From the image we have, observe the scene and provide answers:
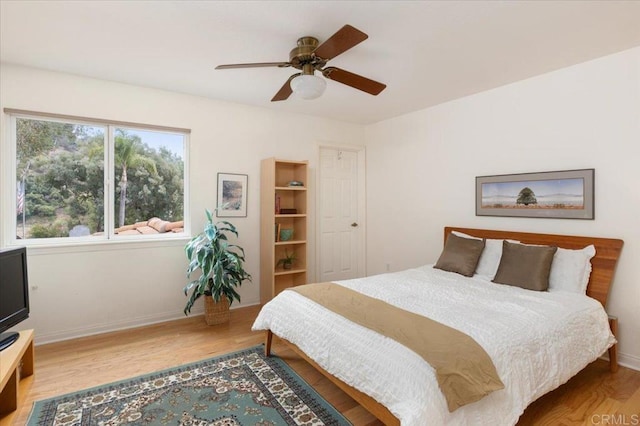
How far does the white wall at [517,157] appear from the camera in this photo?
2.64 metres

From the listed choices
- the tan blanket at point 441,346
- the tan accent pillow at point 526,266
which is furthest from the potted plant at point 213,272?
the tan accent pillow at point 526,266

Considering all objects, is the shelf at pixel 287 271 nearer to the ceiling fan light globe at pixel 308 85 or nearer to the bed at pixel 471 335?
the bed at pixel 471 335

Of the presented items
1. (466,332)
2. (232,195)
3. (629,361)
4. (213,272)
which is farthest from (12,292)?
(629,361)

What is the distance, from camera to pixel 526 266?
281cm

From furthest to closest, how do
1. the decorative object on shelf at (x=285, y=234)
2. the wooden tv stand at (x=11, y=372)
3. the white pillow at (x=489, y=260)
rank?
the decorative object on shelf at (x=285, y=234) < the white pillow at (x=489, y=260) < the wooden tv stand at (x=11, y=372)

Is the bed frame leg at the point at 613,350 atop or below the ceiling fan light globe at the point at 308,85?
below

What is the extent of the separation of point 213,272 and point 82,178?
1599 millimetres

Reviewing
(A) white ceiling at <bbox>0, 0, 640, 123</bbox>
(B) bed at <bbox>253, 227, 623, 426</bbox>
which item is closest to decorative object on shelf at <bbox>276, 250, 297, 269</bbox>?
(B) bed at <bbox>253, 227, 623, 426</bbox>

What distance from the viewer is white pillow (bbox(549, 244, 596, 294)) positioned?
8.73 ft

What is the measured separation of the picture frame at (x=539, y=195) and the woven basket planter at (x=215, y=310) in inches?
117

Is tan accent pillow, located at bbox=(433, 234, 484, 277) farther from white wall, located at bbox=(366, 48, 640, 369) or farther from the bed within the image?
white wall, located at bbox=(366, 48, 640, 369)

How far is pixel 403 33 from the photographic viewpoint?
7.64ft

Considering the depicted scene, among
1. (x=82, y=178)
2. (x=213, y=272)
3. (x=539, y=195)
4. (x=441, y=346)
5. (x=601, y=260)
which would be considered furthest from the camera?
(x=213, y=272)

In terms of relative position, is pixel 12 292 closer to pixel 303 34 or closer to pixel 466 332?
pixel 303 34
